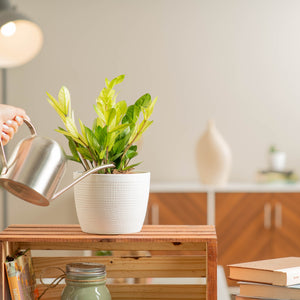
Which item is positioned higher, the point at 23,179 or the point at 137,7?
the point at 137,7

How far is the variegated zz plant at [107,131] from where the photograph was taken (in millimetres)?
1276

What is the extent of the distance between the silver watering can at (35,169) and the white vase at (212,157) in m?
2.96

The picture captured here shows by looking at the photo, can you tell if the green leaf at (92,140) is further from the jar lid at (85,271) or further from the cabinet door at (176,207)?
the cabinet door at (176,207)

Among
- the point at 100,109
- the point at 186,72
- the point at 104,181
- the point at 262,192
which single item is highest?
the point at 186,72

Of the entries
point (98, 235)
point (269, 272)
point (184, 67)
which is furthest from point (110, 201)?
point (184, 67)

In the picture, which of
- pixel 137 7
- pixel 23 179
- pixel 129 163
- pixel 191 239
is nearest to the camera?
pixel 23 179

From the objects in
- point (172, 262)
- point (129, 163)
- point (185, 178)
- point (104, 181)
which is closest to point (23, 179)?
point (104, 181)

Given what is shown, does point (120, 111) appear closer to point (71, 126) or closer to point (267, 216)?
point (71, 126)

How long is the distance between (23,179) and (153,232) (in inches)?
16.0

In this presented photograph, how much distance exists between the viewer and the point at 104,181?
127 centimetres

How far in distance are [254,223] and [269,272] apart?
9.07 ft

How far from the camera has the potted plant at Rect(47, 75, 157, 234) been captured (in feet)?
4.17

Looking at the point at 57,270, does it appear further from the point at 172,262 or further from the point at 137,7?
the point at 137,7

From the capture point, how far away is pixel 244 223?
4.00 m
